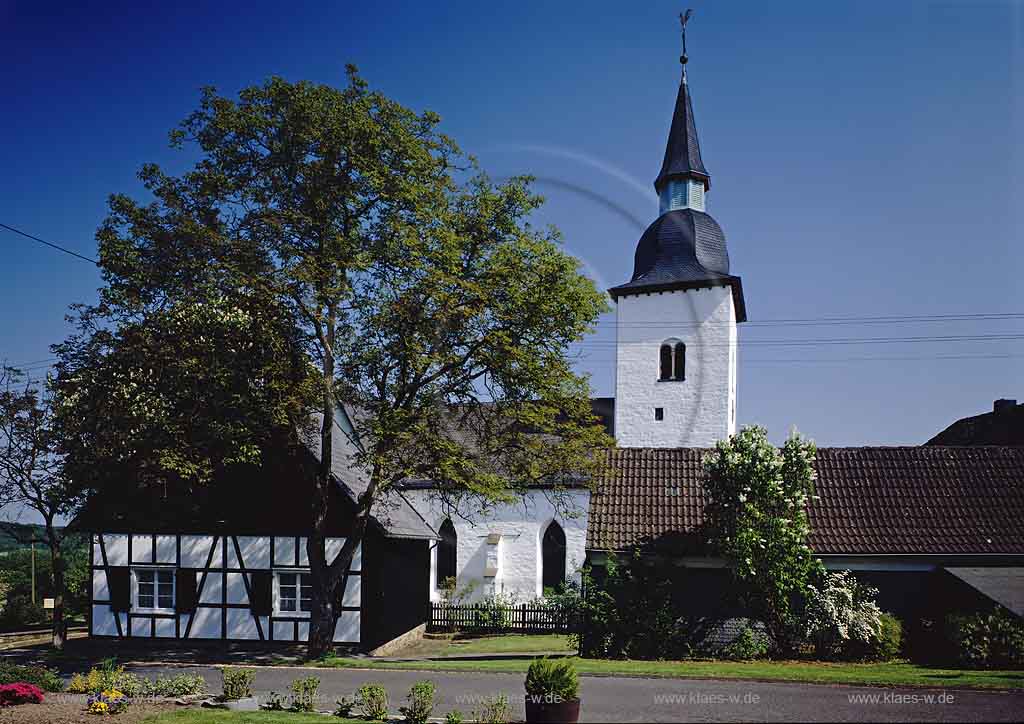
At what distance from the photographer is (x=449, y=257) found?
68.9 feet

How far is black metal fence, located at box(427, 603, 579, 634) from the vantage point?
32.3 m

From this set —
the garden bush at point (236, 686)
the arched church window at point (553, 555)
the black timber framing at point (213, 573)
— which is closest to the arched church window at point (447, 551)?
the arched church window at point (553, 555)

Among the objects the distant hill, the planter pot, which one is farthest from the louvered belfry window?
the planter pot

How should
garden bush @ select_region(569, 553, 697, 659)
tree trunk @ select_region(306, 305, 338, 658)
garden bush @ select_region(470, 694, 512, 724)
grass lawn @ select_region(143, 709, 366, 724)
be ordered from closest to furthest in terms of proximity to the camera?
garden bush @ select_region(470, 694, 512, 724)
grass lawn @ select_region(143, 709, 366, 724)
garden bush @ select_region(569, 553, 697, 659)
tree trunk @ select_region(306, 305, 338, 658)

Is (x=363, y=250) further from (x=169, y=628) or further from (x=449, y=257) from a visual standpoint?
(x=169, y=628)

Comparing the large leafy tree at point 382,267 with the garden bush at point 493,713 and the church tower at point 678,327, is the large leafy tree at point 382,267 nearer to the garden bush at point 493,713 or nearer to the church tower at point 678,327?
the garden bush at point 493,713

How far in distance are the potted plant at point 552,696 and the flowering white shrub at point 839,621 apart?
10.0 metres

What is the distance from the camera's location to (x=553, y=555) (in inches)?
1490

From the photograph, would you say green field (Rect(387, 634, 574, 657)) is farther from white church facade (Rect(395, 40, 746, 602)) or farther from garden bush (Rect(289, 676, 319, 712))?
garden bush (Rect(289, 676, 319, 712))

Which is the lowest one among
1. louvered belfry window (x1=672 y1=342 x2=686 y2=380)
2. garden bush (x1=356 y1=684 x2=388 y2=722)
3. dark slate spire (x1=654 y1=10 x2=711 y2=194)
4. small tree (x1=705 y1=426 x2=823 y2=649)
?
garden bush (x1=356 y1=684 x2=388 y2=722)

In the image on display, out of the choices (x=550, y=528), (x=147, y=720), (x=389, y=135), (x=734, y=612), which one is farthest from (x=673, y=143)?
(x=147, y=720)

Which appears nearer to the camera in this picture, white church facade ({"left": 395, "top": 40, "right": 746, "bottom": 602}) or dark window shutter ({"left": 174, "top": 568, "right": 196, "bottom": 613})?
dark window shutter ({"left": 174, "top": 568, "right": 196, "bottom": 613})

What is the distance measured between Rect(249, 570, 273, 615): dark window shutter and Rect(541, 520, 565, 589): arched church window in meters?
14.6

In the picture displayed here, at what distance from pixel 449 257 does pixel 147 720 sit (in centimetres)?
1161
